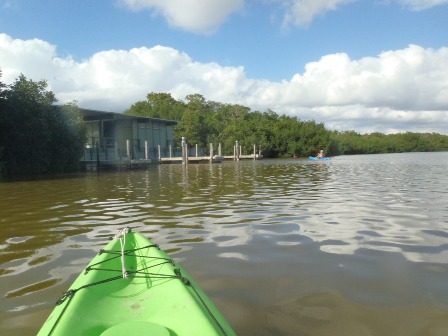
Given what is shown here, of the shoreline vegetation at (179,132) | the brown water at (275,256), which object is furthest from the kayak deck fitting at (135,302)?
the shoreline vegetation at (179,132)

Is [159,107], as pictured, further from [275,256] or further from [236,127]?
[275,256]

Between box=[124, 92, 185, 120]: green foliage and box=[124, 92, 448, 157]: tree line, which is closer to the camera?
box=[124, 92, 448, 157]: tree line

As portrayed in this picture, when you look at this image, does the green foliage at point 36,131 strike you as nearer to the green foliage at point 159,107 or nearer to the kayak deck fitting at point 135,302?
the kayak deck fitting at point 135,302

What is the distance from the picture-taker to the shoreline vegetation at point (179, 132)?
21.3 m

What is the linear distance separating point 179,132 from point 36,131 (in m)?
30.7

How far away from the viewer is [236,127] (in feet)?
190

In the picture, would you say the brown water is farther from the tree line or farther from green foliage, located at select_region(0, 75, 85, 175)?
the tree line

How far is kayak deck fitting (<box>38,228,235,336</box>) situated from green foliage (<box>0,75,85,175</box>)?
1974cm

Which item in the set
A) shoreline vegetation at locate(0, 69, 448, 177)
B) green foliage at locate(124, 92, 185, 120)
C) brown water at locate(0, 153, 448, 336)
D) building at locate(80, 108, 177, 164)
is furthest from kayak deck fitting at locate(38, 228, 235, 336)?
green foliage at locate(124, 92, 185, 120)

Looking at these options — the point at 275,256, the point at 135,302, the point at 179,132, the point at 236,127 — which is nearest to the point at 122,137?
the point at 179,132

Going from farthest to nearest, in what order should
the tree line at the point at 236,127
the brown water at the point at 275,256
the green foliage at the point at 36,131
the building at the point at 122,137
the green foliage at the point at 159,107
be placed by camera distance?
1. the green foliage at the point at 159,107
2. the tree line at the point at 236,127
3. the building at the point at 122,137
4. the green foliage at the point at 36,131
5. the brown water at the point at 275,256

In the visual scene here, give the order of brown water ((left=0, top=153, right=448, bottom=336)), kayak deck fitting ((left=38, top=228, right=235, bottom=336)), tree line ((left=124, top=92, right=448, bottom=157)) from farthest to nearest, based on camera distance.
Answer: tree line ((left=124, top=92, right=448, bottom=157)) → brown water ((left=0, top=153, right=448, bottom=336)) → kayak deck fitting ((left=38, top=228, right=235, bottom=336))

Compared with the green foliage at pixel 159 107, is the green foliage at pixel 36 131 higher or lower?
lower

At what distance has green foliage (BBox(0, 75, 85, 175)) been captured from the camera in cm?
2109
